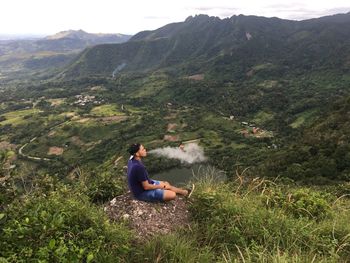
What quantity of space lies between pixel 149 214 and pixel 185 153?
3720 inches

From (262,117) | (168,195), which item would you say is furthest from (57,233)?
(262,117)

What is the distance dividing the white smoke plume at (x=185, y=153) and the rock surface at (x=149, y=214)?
87.3 metres

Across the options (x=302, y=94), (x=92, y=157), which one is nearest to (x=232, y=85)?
(x=302, y=94)

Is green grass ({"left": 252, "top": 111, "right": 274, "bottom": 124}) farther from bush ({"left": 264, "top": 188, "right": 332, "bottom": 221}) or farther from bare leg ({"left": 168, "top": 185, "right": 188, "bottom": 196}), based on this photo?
bare leg ({"left": 168, "top": 185, "right": 188, "bottom": 196})

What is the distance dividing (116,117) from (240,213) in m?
134

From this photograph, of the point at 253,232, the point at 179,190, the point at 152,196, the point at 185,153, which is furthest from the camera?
the point at 185,153

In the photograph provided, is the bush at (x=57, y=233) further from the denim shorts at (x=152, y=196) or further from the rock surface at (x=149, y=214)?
the denim shorts at (x=152, y=196)

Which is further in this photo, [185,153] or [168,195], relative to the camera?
[185,153]

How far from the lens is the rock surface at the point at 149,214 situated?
6.46 metres

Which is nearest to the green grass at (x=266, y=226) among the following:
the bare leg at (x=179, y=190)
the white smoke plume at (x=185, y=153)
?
the bare leg at (x=179, y=190)

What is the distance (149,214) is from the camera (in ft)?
22.6

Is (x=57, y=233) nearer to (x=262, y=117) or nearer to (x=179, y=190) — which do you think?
(x=179, y=190)

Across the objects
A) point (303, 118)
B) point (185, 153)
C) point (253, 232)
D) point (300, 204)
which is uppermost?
point (253, 232)

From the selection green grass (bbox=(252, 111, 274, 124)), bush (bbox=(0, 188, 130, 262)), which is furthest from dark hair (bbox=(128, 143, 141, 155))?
green grass (bbox=(252, 111, 274, 124))
